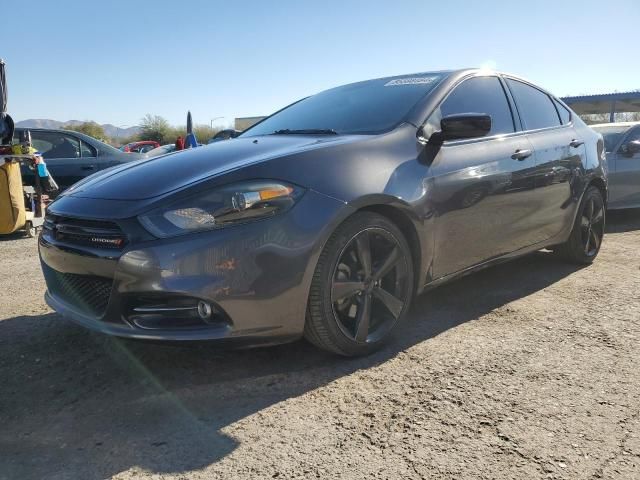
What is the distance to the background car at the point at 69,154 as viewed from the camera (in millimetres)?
8352

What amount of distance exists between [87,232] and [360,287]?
130 cm

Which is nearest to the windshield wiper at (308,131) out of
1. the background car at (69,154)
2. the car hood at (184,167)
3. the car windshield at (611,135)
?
the car hood at (184,167)

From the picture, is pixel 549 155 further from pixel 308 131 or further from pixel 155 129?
pixel 155 129

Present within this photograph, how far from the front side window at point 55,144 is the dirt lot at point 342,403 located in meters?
5.52

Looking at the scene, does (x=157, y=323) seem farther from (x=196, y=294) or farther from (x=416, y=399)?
(x=416, y=399)

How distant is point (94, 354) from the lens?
116 inches

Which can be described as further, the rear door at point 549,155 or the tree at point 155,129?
the tree at point 155,129

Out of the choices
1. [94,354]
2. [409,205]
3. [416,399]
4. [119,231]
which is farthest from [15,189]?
[416,399]

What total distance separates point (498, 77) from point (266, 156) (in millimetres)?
2156

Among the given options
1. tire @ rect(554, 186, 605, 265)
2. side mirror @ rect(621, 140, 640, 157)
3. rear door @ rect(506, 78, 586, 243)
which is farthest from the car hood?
side mirror @ rect(621, 140, 640, 157)

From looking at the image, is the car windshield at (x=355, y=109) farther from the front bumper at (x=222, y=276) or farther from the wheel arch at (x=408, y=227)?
the front bumper at (x=222, y=276)

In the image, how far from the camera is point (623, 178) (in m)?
6.81

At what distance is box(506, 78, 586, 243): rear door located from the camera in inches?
156

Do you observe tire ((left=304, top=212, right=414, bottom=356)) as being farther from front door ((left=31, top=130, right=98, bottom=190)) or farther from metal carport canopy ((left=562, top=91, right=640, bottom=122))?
metal carport canopy ((left=562, top=91, right=640, bottom=122))
